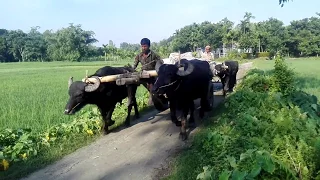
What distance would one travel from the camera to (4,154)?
596 centimetres

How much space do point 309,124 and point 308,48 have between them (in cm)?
6586

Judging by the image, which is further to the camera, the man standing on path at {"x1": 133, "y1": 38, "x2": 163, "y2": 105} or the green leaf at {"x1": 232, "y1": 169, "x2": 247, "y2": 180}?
the man standing on path at {"x1": 133, "y1": 38, "x2": 163, "y2": 105}

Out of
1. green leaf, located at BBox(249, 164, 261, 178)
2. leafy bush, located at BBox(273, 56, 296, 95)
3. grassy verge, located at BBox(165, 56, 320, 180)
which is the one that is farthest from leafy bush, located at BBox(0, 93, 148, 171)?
leafy bush, located at BBox(273, 56, 296, 95)

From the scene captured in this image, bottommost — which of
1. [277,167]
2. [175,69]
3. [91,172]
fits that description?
[91,172]

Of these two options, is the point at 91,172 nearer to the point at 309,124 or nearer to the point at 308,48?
the point at 309,124

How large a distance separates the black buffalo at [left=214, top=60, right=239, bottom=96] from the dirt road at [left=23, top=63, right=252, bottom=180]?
12.4 ft

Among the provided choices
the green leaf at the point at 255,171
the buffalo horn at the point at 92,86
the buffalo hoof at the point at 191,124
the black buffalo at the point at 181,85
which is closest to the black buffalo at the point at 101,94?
the buffalo horn at the point at 92,86

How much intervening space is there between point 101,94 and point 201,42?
7422cm

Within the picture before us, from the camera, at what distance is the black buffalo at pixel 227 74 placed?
11.0 m

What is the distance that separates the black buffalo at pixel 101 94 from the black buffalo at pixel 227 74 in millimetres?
3818

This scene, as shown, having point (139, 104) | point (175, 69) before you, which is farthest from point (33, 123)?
point (175, 69)

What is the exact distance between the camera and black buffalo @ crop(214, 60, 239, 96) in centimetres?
1103

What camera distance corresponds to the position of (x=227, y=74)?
456 inches

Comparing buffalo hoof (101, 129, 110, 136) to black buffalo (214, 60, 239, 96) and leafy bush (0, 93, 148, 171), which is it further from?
black buffalo (214, 60, 239, 96)
